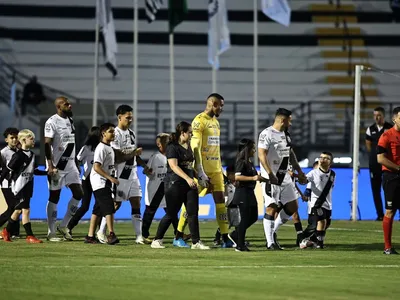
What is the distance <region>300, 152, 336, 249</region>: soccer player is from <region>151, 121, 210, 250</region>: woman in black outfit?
181 cm

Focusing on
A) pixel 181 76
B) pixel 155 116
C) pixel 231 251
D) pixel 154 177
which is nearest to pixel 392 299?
pixel 231 251

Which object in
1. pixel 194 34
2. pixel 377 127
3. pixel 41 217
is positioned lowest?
pixel 41 217

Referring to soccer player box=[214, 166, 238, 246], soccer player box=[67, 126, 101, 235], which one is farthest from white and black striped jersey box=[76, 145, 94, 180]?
soccer player box=[214, 166, 238, 246]

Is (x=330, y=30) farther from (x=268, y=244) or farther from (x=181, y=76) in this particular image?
(x=268, y=244)

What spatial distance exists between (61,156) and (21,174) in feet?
2.91

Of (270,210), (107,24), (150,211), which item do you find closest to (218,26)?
(107,24)

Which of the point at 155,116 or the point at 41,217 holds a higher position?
the point at 155,116

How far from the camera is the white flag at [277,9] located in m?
31.3

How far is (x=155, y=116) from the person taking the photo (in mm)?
36406

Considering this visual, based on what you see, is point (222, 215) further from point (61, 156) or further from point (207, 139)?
point (61, 156)

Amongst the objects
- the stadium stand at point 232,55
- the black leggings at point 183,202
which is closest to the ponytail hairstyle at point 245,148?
the black leggings at point 183,202

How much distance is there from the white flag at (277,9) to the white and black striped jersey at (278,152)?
1611 centimetres

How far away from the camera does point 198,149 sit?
50.0 feet

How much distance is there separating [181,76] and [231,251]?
25.4 meters
